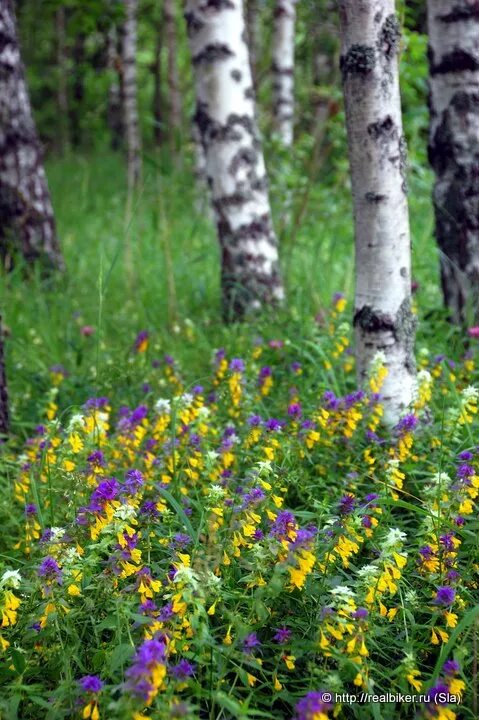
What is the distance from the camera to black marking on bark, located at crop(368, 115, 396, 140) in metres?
3.02

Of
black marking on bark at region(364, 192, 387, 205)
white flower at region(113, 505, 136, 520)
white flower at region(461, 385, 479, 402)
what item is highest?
black marking on bark at region(364, 192, 387, 205)

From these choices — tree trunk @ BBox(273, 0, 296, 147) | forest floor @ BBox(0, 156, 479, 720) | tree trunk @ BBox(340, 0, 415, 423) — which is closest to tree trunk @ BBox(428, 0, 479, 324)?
forest floor @ BBox(0, 156, 479, 720)

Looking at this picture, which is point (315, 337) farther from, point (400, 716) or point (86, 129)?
point (86, 129)

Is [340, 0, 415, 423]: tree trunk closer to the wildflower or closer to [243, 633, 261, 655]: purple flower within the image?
[243, 633, 261, 655]: purple flower

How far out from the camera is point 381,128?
3.02m

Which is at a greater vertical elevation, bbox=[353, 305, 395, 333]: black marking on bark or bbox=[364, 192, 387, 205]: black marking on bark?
bbox=[364, 192, 387, 205]: black marking on bark

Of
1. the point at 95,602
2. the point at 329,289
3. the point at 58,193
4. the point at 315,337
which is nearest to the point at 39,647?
the point at 95,602

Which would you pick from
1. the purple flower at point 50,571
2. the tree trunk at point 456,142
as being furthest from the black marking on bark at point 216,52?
the purple flower at point 50,571

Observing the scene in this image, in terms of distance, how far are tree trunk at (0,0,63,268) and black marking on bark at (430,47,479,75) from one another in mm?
3596

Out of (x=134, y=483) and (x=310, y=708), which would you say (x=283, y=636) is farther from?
(x=134, y=483)

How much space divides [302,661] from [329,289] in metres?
3.69

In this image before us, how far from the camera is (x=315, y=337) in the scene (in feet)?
13.1

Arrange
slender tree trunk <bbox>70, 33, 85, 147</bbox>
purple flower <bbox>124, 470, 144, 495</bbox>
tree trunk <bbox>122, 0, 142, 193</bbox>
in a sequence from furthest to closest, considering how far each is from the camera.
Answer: slender tree trunk <bbox>70, 33, 85, 147</bbox>
tree trunk <bbox>122, 0, 142, 193</bbox>
purple flower <bbox>124, 470, 144, 495</bbox>

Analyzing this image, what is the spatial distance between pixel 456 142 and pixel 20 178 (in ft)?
12.2
